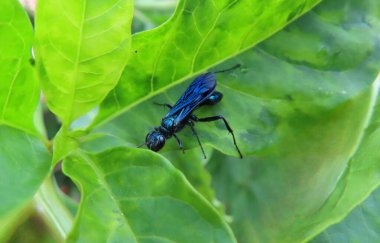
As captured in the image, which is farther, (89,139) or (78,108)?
(89,139)

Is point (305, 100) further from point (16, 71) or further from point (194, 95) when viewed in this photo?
point (16, 71)

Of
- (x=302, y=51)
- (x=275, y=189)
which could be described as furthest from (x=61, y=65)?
(x=275, y=189)

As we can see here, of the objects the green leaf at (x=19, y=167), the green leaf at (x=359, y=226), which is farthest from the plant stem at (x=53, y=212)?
the green leaf at (x=359, y=226)

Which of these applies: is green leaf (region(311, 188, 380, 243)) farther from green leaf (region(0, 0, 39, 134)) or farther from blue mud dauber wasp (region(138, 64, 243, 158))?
green leaf (region(0, 0, 39, 134))

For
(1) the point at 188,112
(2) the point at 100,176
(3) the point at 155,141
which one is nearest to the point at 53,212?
(2) the point at 100,176

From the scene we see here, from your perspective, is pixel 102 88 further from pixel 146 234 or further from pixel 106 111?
pixel 146 234

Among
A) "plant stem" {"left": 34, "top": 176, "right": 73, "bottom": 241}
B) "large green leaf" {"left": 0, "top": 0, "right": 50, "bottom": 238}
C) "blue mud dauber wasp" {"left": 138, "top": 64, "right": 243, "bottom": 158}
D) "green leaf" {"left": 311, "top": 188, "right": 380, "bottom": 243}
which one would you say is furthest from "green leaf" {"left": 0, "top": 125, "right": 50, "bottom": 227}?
"green leaf" {"left": 311, "top": 188, "right": 380, "bottom": 243}

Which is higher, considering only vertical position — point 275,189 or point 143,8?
point 143,8
